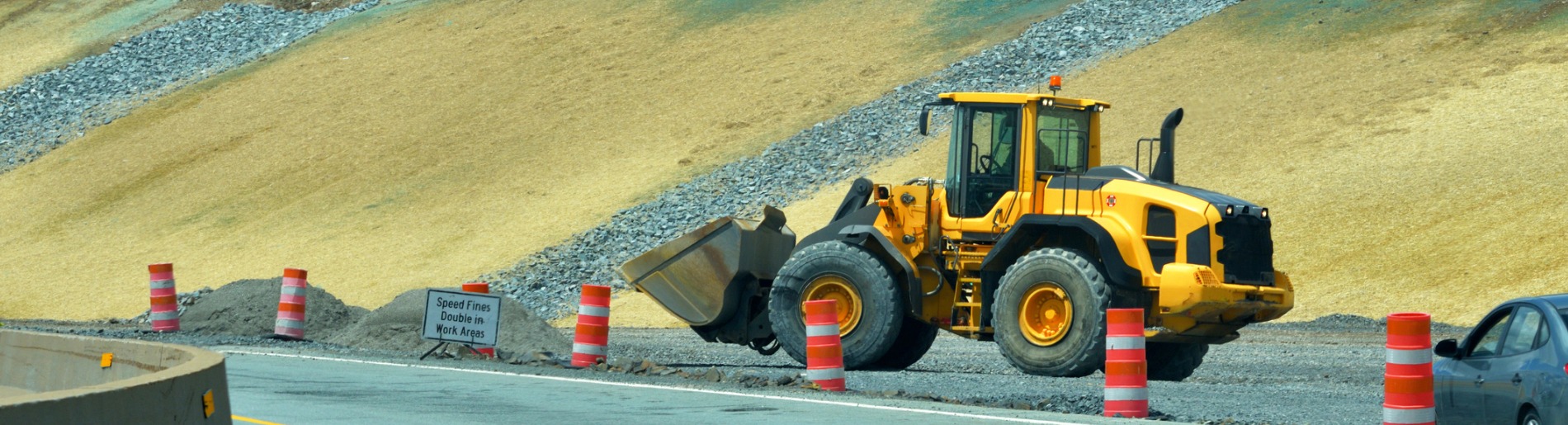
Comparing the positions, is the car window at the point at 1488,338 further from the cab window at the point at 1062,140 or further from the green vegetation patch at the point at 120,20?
the green vegetation patch at the point at 120,20

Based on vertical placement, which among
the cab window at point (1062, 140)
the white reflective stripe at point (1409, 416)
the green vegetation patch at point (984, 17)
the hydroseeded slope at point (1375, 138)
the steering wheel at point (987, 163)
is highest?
the green vegetation patch at point (984, 17)

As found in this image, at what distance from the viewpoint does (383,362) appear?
16859 millimetres

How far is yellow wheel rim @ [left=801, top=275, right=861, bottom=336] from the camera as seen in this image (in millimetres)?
17078

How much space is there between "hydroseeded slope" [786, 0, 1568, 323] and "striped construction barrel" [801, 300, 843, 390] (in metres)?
9.49

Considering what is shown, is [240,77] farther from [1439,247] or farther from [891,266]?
[891,266]

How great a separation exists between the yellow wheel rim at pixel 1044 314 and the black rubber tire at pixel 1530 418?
5859mm

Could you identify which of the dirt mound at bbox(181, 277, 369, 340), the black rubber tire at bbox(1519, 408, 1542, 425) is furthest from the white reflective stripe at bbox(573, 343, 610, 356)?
the black rubber tire at bbox(1519, 408, 1542, 425)

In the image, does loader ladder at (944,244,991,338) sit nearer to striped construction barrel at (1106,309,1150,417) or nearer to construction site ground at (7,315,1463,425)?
construction site ground at (7,315,1463,425)

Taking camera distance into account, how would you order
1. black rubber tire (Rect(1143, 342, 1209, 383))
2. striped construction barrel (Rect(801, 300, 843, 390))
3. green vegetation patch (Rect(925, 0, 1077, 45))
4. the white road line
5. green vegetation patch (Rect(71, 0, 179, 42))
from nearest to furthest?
the white road line < striped construction barrel (Rect(801, 300, 843, 390)) < black rubber tire (Rect(1143, 342, 1209, 383)) < green vegetation patch (Rect(925, 0, 1077, 45)) < green vegetation patch (Rect(71, 0, 179, 42))

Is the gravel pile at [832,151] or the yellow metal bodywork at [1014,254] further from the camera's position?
the gravel pile at [832,151]

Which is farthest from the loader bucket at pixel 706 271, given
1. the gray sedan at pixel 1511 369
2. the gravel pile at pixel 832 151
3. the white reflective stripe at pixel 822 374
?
the gravel pile at pixel 832 151

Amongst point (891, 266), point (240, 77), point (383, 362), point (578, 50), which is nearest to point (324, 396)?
point (383, 362)

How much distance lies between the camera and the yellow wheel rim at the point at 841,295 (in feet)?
56.0

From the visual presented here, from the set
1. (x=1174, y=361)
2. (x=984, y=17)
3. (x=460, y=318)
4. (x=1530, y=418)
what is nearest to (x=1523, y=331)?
(x=1530, y=418)
